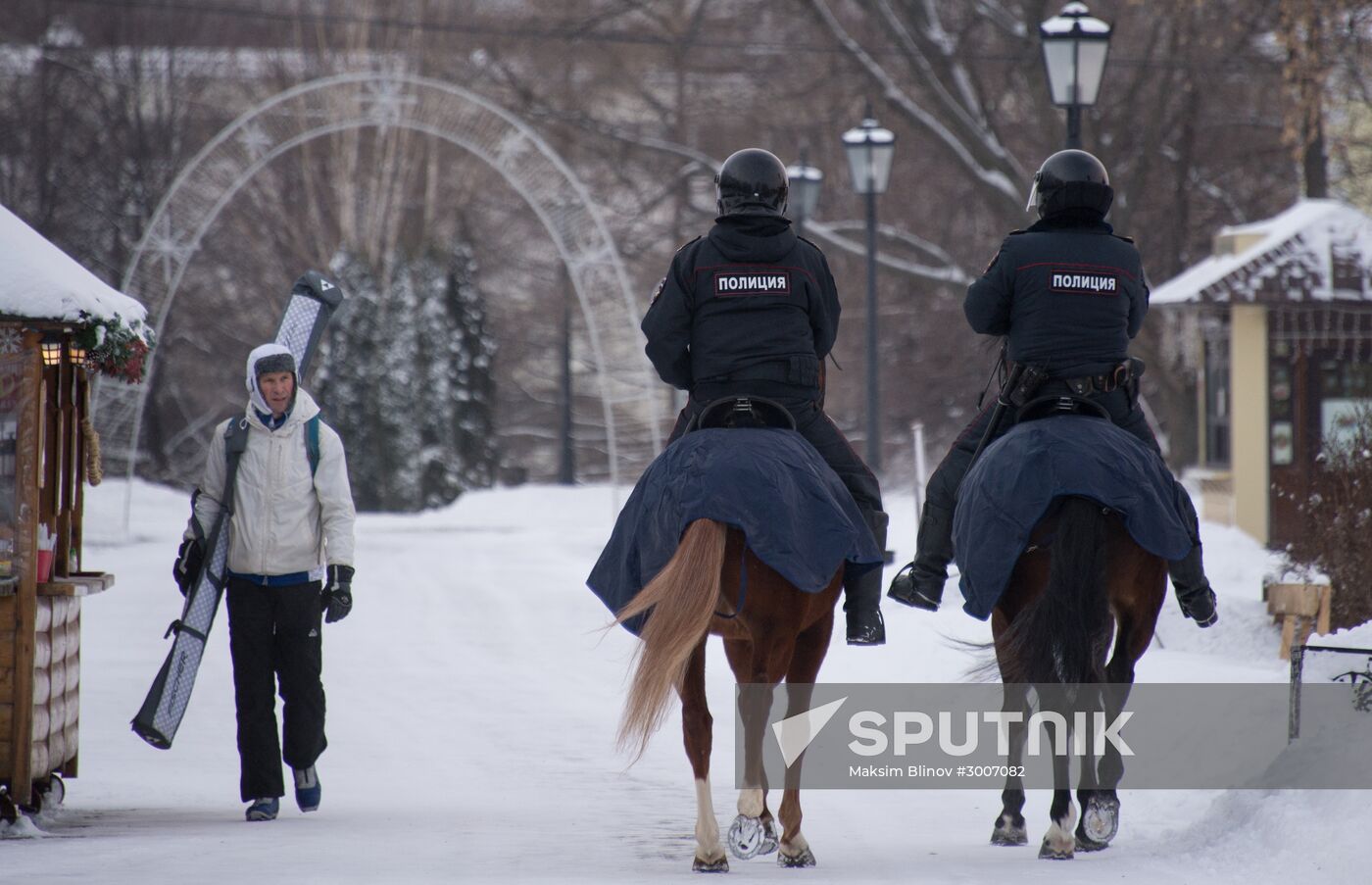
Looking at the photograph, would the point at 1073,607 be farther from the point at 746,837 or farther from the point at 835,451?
the point at 746,837

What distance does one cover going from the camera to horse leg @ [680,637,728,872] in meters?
6.07

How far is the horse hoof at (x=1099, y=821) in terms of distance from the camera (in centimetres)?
655

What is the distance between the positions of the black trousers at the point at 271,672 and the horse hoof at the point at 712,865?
233 cm

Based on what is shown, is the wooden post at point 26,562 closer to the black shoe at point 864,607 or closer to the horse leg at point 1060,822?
the black shoe at point 864,607

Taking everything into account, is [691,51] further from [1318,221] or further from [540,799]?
[540,799]

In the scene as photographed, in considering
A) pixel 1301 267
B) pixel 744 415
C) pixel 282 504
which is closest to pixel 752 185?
→ pixel 744 415

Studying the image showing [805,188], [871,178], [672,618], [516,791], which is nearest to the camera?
[672,618]

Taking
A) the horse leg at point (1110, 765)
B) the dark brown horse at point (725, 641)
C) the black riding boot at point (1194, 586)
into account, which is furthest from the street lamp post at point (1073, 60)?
the dark brown horse at point (725, 641)

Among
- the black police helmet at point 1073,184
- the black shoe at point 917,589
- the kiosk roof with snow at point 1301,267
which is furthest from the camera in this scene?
the kiosk roof with snow at point 1301,267

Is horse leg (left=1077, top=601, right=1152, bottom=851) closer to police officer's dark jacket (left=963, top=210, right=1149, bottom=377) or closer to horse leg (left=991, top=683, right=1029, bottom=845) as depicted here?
horse leg (left=991, top=683, right=1029, bottom=845)

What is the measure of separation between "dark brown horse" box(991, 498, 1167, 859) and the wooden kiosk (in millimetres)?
3788

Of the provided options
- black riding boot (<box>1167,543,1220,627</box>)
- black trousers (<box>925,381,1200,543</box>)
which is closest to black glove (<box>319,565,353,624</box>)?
black trousers (<box>925,381,1200,543</box>)

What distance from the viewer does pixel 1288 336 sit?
21.2 meters

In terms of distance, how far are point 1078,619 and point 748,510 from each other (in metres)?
1.16
